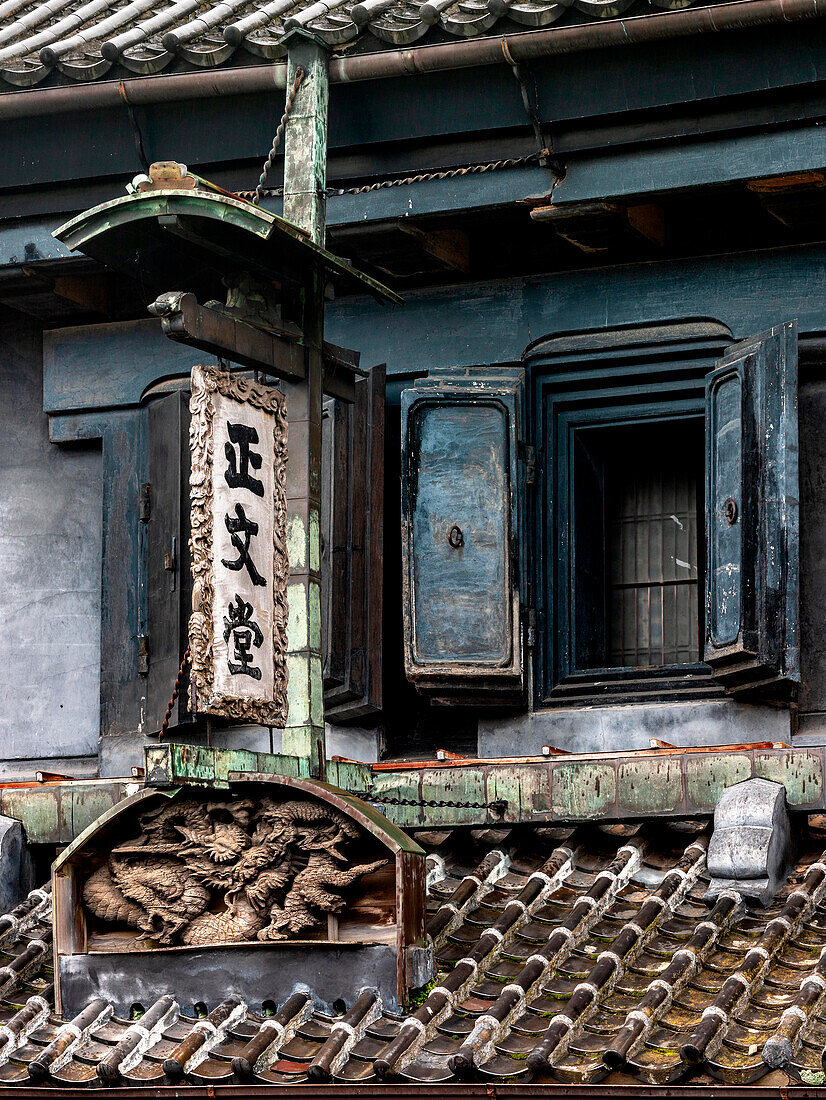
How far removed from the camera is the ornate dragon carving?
9.34 meters

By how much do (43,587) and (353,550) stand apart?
8.02 feet

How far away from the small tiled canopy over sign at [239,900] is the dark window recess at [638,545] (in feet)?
7.99

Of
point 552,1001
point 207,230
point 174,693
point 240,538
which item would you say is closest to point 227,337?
point 207,230

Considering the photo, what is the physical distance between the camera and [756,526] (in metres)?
10.4

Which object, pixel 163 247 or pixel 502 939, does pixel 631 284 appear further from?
pixel 502 939

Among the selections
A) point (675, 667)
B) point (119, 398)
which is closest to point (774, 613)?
point (675, 667)

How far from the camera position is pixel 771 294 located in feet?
35.8

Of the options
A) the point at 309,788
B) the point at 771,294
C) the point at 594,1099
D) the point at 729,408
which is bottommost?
the point at 594,1099

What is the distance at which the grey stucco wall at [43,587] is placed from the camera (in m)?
12.3

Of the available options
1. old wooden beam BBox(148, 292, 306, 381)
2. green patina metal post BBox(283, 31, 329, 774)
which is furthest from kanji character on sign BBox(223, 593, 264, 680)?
old wooden beam BBox(148, 292, 306, 381)

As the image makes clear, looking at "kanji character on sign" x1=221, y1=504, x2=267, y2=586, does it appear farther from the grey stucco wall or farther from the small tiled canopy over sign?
the grey stucco wall

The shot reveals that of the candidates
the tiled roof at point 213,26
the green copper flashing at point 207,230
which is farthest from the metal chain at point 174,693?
the tiled roof at point 213,26

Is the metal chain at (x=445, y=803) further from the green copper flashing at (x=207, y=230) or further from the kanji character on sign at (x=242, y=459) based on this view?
the green copper flashing at (x=207, y=230)

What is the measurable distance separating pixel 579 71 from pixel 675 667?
11.1ft
